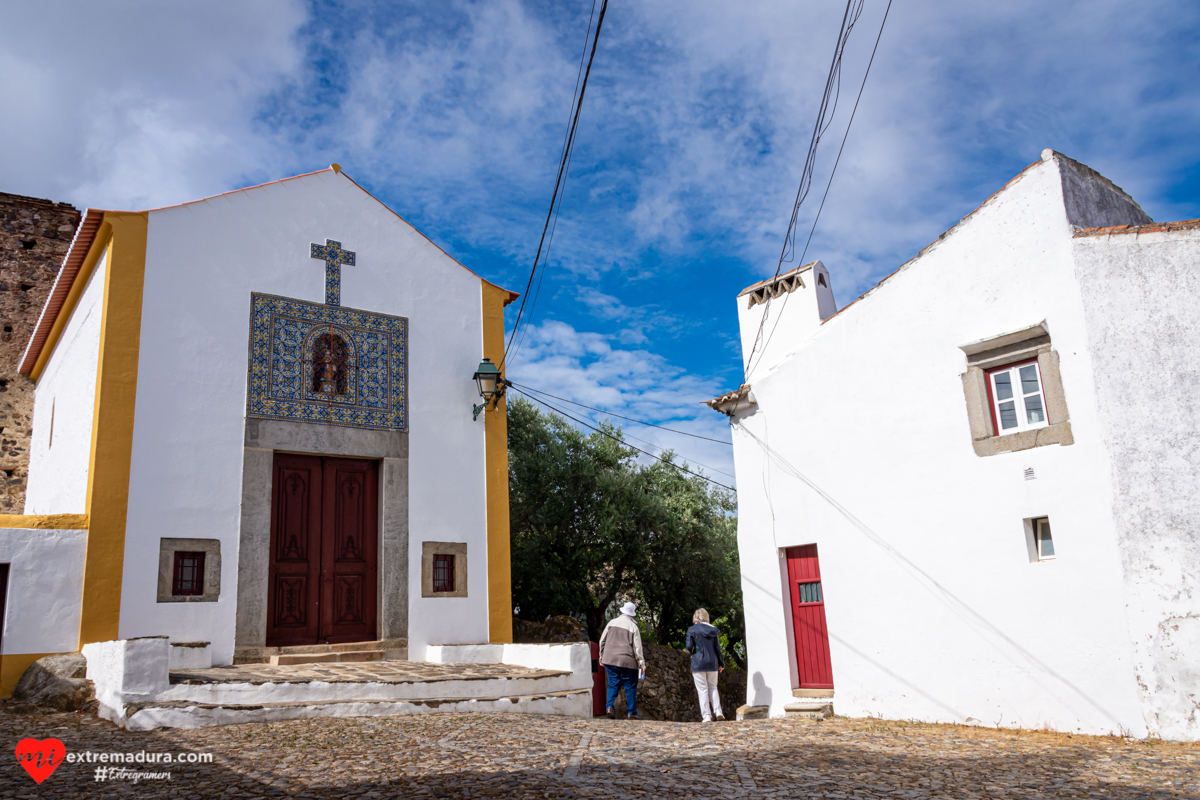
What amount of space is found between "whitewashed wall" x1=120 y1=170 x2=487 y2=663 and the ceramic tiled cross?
0.08 meters

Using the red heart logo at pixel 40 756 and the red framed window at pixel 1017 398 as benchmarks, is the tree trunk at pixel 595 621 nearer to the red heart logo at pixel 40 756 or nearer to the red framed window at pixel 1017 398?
the red framed window at pixel 1017 398

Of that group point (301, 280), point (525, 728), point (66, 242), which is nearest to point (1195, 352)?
point (525, 728)

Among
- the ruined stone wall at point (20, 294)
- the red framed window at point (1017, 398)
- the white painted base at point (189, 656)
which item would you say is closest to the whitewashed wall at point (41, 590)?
the white painted base at point (189, 656)

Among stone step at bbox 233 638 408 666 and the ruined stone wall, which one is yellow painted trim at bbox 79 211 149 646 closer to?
stone step at bbox 233 638 408 666

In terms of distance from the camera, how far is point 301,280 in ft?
33.2

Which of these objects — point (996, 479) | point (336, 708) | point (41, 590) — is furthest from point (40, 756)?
point (996, 479)

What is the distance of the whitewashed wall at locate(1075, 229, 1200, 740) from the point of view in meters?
6.79

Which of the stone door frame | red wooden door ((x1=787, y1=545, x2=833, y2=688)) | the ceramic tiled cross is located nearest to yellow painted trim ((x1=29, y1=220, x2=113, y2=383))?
the ceramic tiled cross

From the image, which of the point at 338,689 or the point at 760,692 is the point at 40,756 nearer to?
the point at 338,689

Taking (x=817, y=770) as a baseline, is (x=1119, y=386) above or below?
above

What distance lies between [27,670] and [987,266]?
1007cm

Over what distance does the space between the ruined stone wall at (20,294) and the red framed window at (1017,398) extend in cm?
1387

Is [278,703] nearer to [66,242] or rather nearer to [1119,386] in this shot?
[1119,386]

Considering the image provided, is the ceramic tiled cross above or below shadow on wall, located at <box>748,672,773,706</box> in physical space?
above
